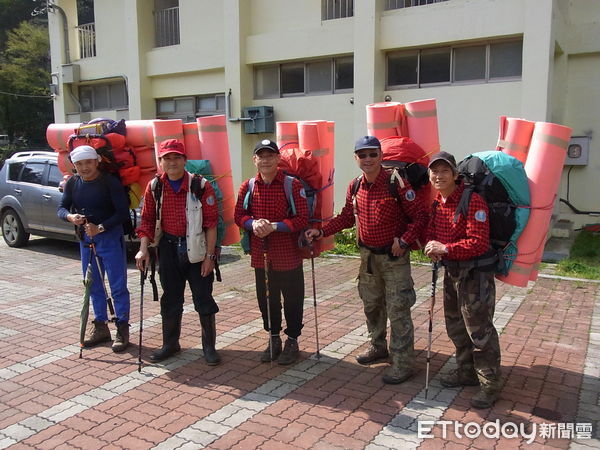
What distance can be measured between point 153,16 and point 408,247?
13534 millimetres

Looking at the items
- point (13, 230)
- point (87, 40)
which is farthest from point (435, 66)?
point (87, 40)

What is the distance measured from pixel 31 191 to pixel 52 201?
2.58 feet

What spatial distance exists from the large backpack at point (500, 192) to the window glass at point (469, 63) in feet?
24.3

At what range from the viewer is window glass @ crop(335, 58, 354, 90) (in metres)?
12.1

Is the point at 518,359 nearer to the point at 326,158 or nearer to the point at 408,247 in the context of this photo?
the point at 408,247

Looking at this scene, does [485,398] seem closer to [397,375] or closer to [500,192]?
[397,375]

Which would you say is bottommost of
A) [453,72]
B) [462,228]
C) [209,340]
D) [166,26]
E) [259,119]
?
[209,340]

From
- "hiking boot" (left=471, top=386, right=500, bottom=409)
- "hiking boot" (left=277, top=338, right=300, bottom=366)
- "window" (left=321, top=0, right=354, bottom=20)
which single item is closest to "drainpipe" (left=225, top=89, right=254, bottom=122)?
"window" (left=321, top=0, right=354, bottom=20)

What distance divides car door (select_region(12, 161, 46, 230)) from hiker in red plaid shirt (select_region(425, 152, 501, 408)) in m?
8.87

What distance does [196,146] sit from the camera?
512cm

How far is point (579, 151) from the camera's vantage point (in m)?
10.8

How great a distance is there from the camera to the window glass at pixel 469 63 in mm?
10539

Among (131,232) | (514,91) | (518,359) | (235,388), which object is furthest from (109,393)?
(514,91)

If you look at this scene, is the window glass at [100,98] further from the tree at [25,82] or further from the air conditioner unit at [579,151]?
A: the tree at [25,82]
